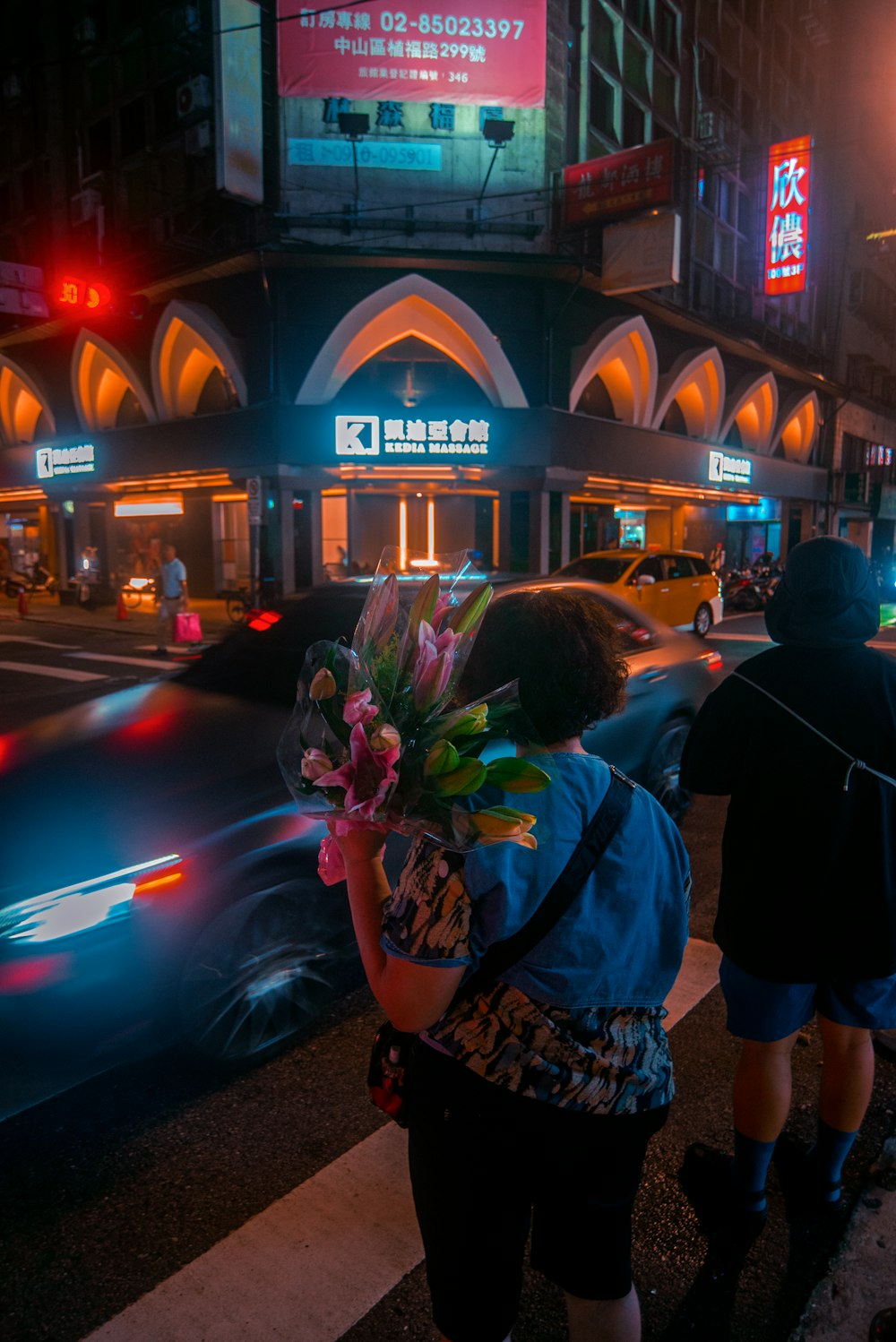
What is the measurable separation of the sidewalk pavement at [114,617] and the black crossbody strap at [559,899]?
16.0 m

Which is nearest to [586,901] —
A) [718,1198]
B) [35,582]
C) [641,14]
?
[718,1198]

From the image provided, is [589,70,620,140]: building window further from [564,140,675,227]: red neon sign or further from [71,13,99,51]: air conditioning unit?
[71,13,99,51]: air conditioning unit

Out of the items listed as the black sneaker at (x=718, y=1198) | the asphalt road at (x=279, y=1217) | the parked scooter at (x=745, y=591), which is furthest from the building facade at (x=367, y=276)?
the black sneaker at (x=718, y=1198)

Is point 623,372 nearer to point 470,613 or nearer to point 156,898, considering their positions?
point 156,898

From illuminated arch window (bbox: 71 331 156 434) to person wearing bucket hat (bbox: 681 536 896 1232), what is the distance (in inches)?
934

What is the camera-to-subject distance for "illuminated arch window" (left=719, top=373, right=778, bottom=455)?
30016 mm

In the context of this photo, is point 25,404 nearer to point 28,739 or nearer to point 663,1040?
point 28,739

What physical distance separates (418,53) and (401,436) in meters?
7.77

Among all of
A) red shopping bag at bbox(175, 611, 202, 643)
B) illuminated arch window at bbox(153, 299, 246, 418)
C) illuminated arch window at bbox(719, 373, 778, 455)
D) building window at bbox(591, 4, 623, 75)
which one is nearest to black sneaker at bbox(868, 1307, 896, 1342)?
red shopping bag at bbox(175, 611, 202, 643)

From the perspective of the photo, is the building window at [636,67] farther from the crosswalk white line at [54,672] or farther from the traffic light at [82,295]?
the crosswalk white line at [54,672]

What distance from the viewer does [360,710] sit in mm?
1392

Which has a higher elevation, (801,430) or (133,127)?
(133,127)

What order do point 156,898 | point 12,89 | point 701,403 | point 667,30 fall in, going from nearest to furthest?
point 156,898 < point 667,30 < point 12,89 < point 701,403

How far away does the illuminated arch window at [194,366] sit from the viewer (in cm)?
1986
